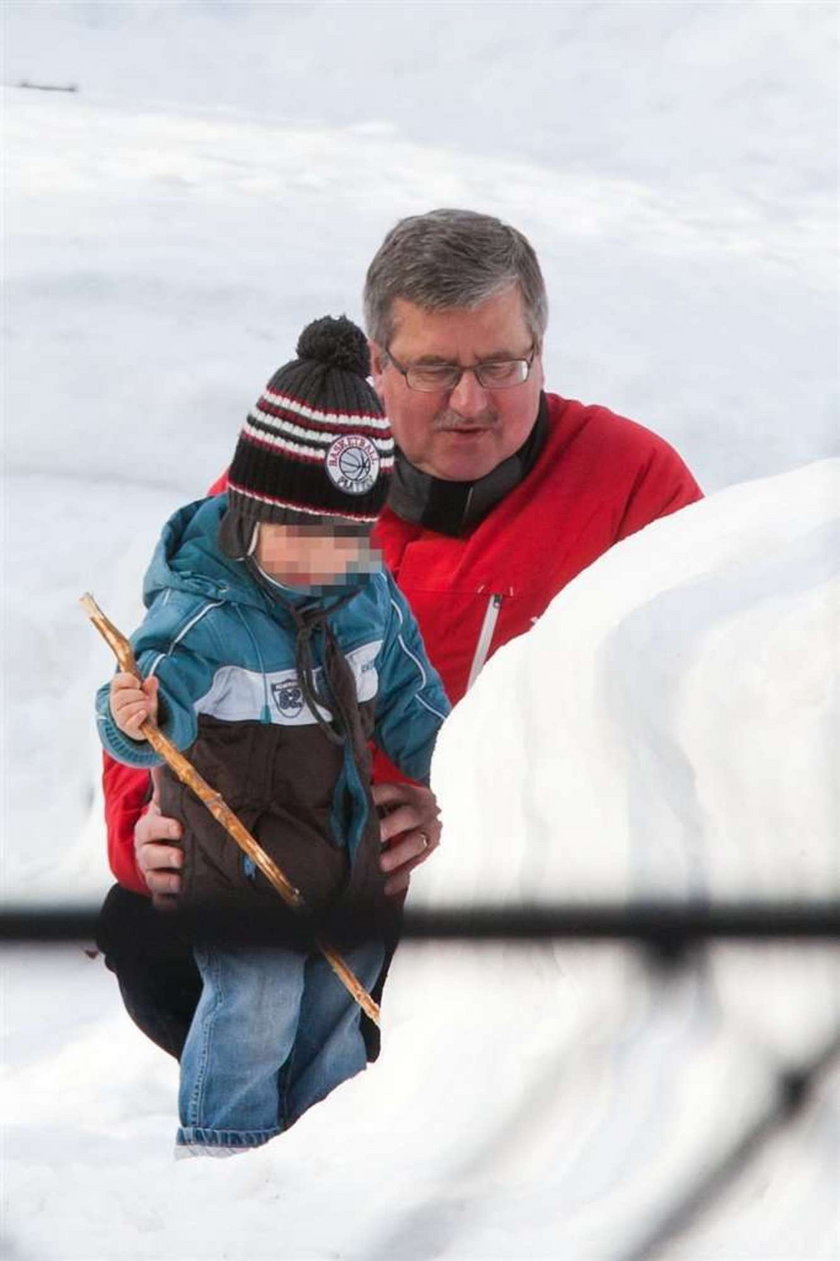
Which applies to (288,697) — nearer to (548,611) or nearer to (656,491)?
(548,611)

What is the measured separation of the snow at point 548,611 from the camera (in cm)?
140

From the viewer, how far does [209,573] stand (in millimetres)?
1952

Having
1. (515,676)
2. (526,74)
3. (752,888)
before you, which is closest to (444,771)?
(515,676)

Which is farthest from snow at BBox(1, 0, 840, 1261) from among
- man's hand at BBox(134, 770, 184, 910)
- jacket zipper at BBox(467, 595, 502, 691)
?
jacket zipper at BBox(467, 595, 502, 691)

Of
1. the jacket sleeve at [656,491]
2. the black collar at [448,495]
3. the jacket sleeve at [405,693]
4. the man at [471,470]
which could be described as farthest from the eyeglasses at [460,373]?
the jacket sleeve at [405,693]

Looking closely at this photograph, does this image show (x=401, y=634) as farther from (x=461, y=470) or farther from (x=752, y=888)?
(x=752, y=888)

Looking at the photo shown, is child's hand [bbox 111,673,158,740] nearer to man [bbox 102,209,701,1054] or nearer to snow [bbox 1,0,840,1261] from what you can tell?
snow [bbox 1,0,840,1261]

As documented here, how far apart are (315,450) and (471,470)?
0.63m

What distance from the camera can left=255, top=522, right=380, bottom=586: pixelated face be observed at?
1930 millimetres

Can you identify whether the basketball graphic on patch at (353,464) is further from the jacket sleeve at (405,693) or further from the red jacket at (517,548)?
the red jacket at (517,548)

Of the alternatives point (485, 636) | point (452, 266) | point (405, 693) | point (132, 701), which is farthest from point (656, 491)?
point (132, 701)

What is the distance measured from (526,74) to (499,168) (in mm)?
736

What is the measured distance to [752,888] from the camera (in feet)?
4.34

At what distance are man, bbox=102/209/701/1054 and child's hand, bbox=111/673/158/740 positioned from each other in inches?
22.2
